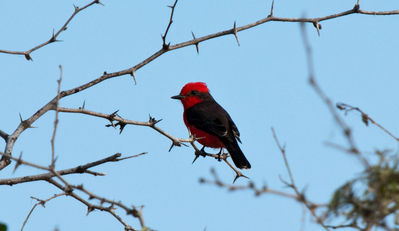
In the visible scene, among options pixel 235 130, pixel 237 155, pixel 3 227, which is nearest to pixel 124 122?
pixel 3 227

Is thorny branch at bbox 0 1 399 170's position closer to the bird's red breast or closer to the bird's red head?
the bird's red breast

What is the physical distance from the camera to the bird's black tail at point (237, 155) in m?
8.16

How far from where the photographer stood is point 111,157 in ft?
12.2

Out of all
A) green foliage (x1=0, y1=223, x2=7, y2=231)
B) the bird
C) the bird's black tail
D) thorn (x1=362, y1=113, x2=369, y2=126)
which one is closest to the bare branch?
green foliage (x1=0, y1=223, x2=7, y2=231)

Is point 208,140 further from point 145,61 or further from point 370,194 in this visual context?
point 370,194

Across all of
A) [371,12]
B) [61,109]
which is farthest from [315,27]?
[61,109]

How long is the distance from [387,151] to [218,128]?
6210 millimetres

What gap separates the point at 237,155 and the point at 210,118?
80 centimetres

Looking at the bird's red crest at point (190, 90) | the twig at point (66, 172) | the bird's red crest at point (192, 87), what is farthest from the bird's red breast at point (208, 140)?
the twig at point (66, 172)

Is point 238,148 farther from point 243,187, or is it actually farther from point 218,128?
point 243,187

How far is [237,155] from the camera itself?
8258mm

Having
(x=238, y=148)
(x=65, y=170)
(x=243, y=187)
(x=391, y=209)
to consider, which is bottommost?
(x=238, y=148)

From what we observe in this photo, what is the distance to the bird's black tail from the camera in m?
8.16

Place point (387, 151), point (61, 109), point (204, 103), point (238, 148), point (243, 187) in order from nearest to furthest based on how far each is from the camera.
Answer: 1. point (243, 187)
2. point (387, 151)
3. point (61, 109)
4. point (238, 148)
5. point (204, 103)
